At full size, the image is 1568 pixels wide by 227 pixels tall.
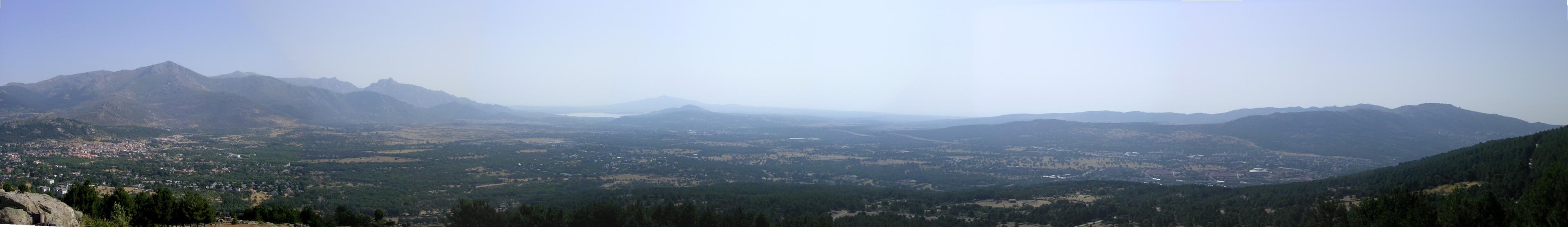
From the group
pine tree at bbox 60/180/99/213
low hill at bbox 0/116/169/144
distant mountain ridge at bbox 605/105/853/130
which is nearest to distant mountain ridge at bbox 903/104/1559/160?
distant mountain ridge at bbox 605/105/853/130

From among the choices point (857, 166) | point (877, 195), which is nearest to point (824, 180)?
point (857, 166)

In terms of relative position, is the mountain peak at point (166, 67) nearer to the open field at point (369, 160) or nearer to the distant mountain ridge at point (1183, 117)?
the open field at point (369, 160)

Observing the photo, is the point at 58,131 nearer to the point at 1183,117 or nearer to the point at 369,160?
the point at 369,160

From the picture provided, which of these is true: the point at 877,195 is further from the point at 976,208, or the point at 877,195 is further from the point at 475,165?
the point at 475,165

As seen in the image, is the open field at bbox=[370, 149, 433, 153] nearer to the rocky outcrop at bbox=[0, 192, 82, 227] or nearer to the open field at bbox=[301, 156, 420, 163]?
the open field at bbox=[301, 156, 420, 163]

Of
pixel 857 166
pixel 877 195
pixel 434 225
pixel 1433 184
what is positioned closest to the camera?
pixel 1433 184
